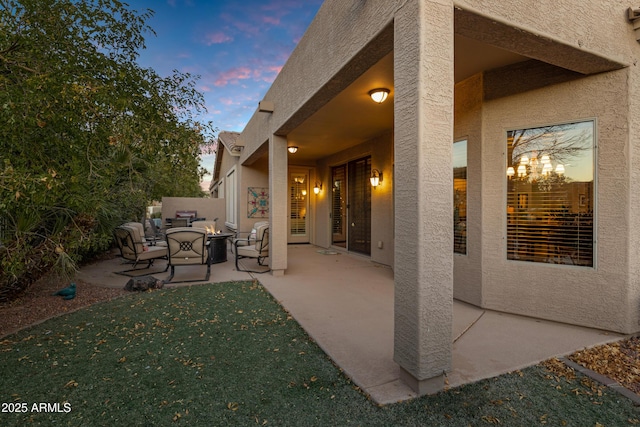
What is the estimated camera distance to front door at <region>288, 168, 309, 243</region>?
1178 centimetres

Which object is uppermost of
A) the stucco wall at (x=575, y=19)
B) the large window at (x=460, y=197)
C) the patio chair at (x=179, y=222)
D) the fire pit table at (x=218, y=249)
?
the stucco wall at (x=575, y=19)

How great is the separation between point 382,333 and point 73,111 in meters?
3.62

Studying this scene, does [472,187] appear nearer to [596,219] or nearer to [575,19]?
[596,219]

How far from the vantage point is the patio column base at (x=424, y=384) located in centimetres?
220

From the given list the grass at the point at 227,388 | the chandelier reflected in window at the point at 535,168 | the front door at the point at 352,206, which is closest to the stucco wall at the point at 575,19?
the chandelier reflected in window at the point at 535,168

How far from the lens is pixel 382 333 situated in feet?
11.0

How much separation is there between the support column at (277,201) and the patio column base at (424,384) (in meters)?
4.19

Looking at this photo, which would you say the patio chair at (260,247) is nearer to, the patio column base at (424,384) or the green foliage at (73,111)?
the green foliage at (73,111)

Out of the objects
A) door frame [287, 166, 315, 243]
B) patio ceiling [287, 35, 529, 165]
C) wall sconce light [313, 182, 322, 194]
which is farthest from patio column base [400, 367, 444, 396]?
door frame [287, 166, 315, 243]

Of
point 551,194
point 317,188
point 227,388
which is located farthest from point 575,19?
point 317,188

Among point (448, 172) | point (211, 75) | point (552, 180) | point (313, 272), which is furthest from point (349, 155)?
point (448, 172)

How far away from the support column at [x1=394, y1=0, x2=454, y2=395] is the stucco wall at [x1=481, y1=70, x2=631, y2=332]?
223cm

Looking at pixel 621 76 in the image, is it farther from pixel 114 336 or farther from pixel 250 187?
pixel 250 187

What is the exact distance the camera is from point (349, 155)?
30.6 feet
